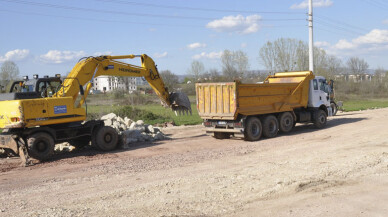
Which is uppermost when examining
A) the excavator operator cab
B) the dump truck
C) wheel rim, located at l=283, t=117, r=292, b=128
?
the excavator operator cab

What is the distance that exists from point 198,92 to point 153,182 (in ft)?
26.9

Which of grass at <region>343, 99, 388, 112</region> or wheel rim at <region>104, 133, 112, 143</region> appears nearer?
wheel rim at <region>104, 133, 112, 143</region>

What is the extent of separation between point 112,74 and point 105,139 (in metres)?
2.79

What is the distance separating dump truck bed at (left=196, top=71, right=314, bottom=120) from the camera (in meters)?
16.0

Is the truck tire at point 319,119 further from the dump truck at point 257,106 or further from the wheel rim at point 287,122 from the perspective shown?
Result: the wheel rim at point 287,122

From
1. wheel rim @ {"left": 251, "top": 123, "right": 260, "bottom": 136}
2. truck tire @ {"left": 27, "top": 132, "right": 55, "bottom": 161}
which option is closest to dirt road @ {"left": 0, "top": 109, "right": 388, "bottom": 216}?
truck tire @ {"left": 27, "top": 132, "right": 55, "bottom": 161}

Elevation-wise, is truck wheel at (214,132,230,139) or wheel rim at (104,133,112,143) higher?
wheel rim at (104,133,112,143)

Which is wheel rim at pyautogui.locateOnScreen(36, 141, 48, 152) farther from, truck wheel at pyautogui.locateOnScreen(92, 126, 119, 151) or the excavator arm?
truck wheel at pyautogui.locateOnScreen(92, 126, 119, 151)

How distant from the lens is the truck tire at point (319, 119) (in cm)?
1972

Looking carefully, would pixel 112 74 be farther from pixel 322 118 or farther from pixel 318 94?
pixel 322 118

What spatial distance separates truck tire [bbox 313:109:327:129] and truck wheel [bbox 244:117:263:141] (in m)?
4.28

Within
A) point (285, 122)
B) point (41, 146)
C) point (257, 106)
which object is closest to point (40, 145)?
point (41, 146)

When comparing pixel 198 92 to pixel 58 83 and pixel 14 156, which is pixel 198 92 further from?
pixel 14 156

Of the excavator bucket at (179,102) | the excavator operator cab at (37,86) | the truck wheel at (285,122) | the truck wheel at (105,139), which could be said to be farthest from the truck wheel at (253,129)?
the excavator operator cab at (37,86)
